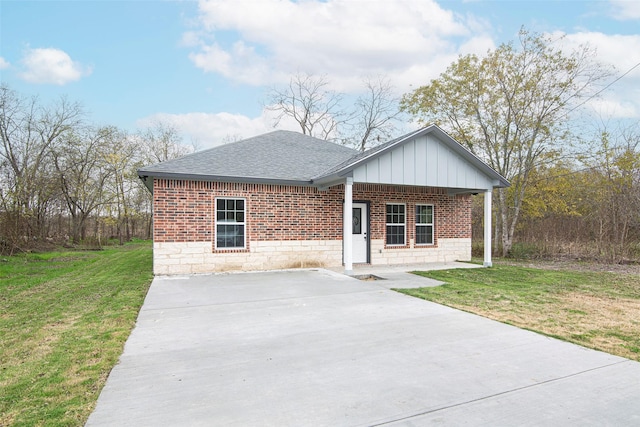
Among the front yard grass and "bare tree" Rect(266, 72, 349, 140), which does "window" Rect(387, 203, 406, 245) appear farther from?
"bare tree" Rect(266, 72, 349, 140)

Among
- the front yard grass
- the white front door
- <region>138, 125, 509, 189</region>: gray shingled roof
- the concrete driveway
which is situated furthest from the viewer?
the white front door

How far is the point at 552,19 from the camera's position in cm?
1445

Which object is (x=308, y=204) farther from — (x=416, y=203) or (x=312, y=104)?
(x=312, y=104)

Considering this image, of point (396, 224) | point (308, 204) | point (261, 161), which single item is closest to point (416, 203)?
point (396, 224)

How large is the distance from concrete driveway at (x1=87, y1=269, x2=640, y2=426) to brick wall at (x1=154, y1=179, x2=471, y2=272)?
424 centimetres

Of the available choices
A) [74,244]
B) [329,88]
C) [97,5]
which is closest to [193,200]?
[97,5]

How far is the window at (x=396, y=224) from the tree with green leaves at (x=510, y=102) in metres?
7.11

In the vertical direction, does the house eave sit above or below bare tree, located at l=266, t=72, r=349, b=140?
below

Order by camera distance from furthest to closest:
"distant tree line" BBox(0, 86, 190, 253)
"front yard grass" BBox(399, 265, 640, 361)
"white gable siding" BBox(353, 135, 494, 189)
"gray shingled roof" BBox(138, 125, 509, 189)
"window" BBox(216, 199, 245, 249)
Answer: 1. "distant tree line" BBox(0, 86, 190, 253)
2. "window" BBox(216, 199, 245, 249)
3. "white gable siding" BBox(353, 135, 494, 189)
4. "gray shingled roof" BBox(138, 125, 509, 189)
5. "front yard grass" BBox(399, 265, 640, 361)

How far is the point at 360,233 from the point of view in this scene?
12.1 metres

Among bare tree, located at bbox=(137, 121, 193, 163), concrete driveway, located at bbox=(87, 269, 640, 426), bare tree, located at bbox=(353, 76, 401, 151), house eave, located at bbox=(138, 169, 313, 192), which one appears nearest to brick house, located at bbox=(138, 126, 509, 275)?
house eave, located at bbox=(138, 169, 313, 192)

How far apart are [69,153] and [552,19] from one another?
28.3 metres

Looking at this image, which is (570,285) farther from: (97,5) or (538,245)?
(97,5)

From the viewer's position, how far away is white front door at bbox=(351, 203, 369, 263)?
39.6ft
